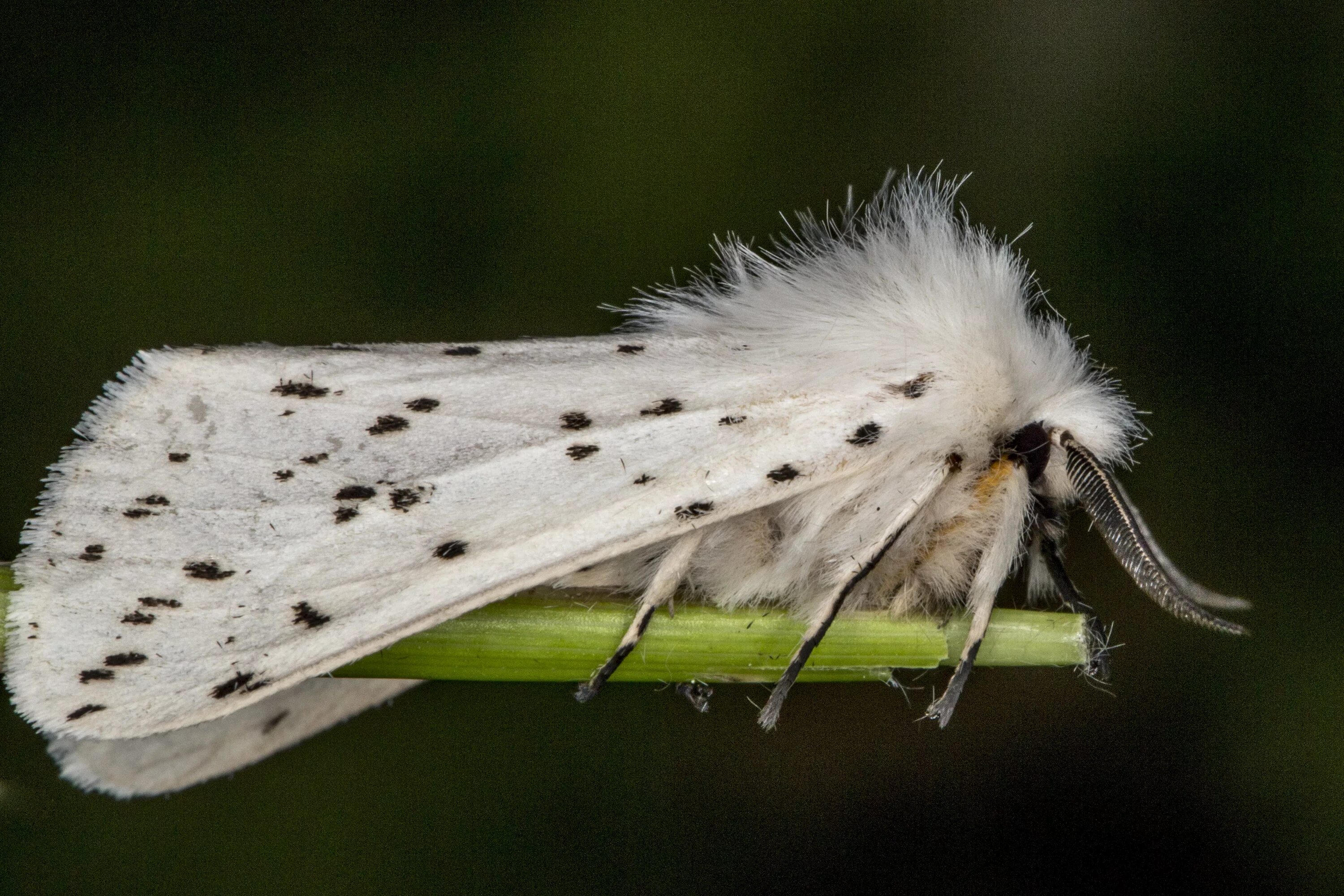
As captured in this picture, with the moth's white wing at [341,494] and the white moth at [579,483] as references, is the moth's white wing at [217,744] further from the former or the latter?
the moth's white wing at [341,494]

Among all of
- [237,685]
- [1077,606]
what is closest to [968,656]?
[1077,606]

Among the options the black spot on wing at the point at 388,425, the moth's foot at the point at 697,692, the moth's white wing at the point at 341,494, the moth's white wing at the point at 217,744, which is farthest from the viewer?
the moth's white wing at the point at 217,744

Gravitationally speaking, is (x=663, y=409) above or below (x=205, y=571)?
above

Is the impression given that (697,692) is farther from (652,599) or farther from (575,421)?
(575,421)

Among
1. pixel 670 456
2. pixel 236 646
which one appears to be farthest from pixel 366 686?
pixel 670 456

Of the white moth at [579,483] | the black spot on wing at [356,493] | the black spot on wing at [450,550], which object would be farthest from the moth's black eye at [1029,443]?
the black spot on wing at [356,493]

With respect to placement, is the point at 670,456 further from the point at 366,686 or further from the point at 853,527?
the point at 366,686
